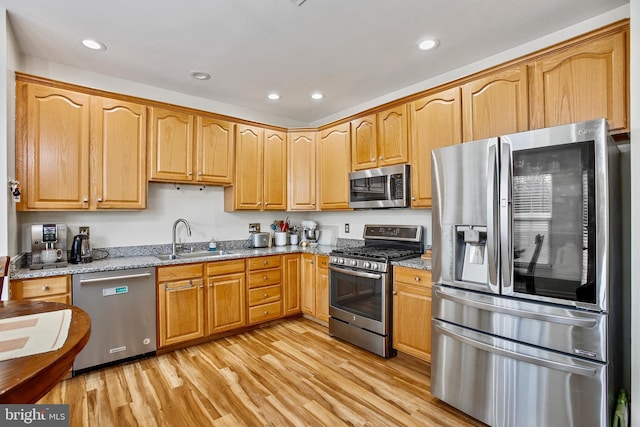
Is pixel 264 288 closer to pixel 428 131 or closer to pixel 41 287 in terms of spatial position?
pixel 41 287

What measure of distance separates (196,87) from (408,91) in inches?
90.0

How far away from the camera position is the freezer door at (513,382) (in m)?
1.58

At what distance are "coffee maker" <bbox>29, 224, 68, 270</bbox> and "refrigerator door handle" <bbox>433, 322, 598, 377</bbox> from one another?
3018 millimetres

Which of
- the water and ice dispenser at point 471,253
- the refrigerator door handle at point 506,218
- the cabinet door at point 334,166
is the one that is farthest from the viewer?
the cabinet door at point 334,166

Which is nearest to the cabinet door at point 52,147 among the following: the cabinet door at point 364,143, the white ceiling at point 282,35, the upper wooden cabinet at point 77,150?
the upper wooden cabinet at point 77,150

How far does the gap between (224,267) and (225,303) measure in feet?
1.22

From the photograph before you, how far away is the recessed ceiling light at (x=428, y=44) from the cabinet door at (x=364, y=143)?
85 centimetres

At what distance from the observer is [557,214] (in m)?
1.70

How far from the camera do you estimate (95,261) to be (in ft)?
9.41

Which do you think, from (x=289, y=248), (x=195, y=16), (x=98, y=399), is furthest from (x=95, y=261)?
(x=195, y=16)

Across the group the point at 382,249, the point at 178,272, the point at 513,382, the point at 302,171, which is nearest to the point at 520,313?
the point at 513,382

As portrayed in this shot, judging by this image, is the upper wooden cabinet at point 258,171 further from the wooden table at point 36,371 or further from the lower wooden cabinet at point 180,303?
the wooden table at point 36,371

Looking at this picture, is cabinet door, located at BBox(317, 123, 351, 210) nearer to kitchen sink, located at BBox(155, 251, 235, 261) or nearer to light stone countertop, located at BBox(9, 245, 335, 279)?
light stone countertop, located at BBox(9, 245, 335, 279)

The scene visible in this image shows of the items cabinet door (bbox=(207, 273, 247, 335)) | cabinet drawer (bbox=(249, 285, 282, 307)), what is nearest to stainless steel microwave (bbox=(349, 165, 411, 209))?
cabinet drawer (bbox=(249, 285, 282, 307))
